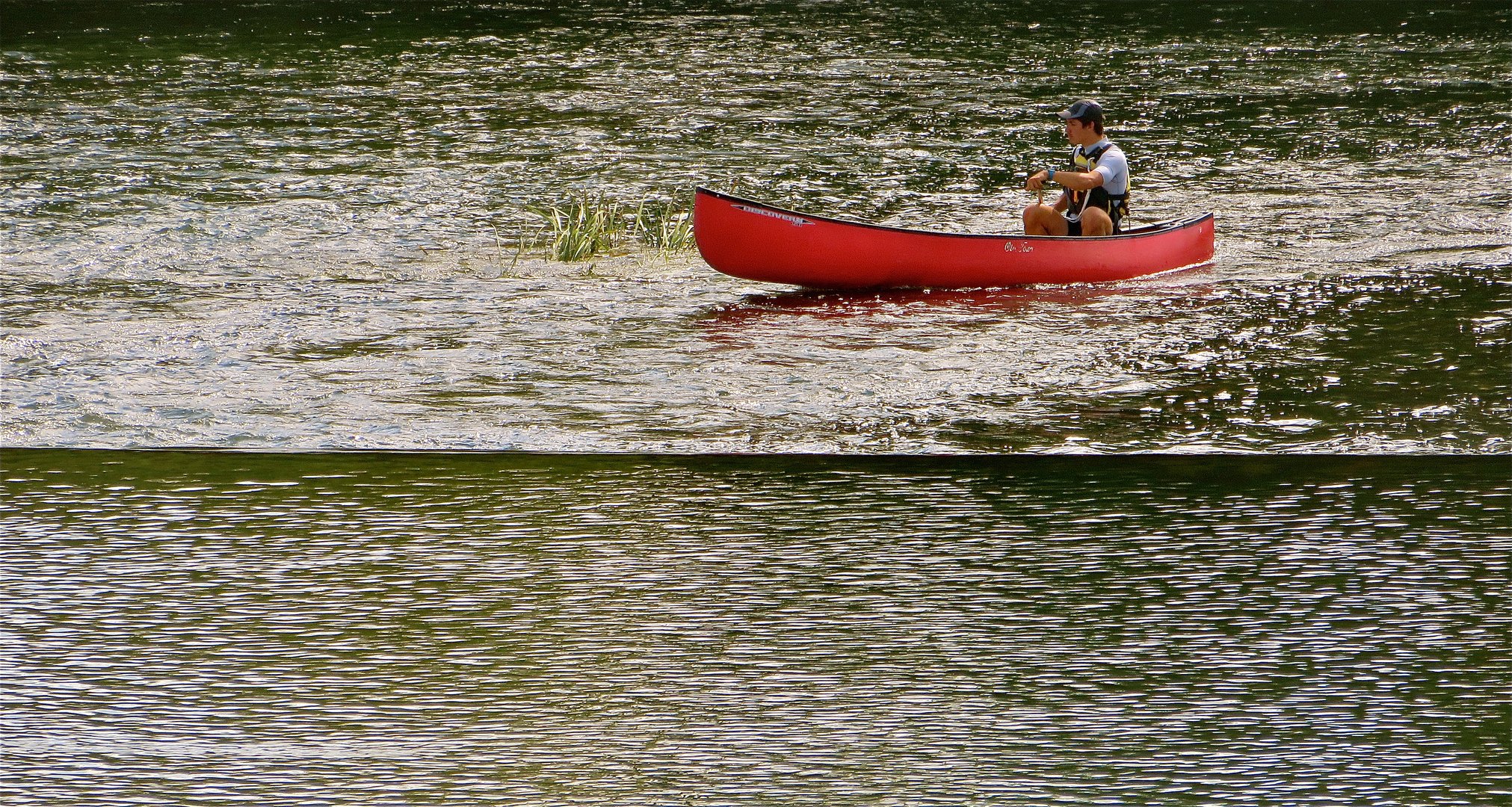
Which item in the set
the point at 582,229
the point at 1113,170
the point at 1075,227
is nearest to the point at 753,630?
the point at 1113,170

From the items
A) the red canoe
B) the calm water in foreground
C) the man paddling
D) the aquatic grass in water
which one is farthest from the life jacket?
the aquatic grass in water

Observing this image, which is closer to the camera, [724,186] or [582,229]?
[582,229]

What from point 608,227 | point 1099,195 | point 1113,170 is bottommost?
point 608,227

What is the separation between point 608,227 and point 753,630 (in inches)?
252

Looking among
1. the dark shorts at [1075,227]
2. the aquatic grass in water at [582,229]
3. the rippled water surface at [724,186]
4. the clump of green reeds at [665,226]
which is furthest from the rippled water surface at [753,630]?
the clump of green reeds at [665,226]

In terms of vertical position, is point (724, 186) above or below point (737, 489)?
above

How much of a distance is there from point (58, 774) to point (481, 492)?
229 cm

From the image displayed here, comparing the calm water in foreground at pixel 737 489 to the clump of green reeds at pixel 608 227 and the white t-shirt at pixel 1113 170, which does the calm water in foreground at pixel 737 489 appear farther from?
the white t-shirt at pixel 1113 170

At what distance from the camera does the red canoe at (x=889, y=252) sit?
380 inches

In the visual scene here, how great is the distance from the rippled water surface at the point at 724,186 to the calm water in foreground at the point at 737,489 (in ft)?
0.17

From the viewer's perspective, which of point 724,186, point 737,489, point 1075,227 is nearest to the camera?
point 737,489

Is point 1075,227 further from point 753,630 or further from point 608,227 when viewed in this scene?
point 753,630

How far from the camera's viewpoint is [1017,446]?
22.9ft

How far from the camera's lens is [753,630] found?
17.1ft
